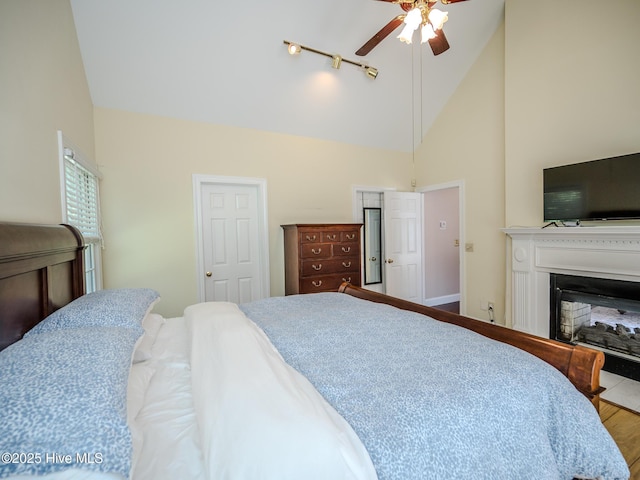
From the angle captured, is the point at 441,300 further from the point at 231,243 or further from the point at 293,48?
the point at 293,48

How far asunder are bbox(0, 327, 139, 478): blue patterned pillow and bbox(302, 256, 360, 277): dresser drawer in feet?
8.59

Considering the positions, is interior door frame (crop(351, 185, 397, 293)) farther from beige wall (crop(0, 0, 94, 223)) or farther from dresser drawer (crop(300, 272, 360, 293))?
beige wall (crop(0, 0, 94, 223))

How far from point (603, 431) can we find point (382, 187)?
3792mm

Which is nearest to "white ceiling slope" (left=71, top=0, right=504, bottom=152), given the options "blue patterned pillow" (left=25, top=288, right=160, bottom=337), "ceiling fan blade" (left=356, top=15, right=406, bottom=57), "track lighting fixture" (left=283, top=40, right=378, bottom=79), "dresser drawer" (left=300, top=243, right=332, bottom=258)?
"track lighting fixture" (left=283, top=40, right=378, bottom=79)

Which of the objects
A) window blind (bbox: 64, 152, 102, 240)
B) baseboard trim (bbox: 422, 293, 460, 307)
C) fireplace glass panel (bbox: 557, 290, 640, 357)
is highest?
window blind (bbox: 64, 152, 102, 240)

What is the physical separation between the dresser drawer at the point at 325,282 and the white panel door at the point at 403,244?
31.6 inches

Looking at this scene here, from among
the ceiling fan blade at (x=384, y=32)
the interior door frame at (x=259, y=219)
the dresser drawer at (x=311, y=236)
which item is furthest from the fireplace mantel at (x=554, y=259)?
the interior door frame at (x=259, y=219)

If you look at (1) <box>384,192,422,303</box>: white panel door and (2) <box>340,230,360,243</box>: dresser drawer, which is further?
(1) <box>384,192,422,303</box>: white panel door

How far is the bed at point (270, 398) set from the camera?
65 centimetres

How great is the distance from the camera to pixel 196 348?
1.30 m

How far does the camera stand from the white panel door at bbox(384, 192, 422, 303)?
4336 mm

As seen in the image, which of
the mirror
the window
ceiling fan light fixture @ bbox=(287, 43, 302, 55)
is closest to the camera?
the window

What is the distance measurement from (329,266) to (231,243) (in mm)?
1221

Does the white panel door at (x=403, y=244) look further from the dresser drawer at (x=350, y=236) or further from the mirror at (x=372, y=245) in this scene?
the dresser drawer at (x=350, y=236)
